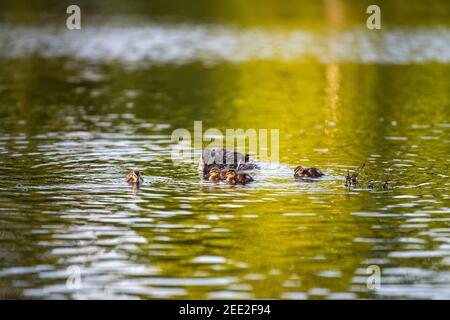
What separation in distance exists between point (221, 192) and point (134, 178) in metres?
1.91

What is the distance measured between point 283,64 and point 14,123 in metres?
27.0

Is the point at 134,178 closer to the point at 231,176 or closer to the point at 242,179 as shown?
the point at 231,176

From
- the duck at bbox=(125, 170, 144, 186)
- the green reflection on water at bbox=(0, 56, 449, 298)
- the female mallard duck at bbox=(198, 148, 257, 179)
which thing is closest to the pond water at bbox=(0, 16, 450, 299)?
the green reflection on water at bbox=(0, 56, 449, 298)

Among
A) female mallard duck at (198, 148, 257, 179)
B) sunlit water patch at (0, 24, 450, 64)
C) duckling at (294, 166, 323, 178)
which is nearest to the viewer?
duckling at (294, 166, 323, 178)

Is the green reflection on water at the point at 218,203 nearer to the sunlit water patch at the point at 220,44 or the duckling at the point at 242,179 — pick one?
the duckling at the point at 242,179

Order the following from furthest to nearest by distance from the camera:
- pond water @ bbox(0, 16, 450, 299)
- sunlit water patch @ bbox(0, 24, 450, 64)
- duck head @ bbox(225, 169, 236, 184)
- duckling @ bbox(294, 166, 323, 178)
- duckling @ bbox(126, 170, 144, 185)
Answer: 1. sunlit water patch @ bbox(0, 24, 450, 64)
2. duckling @ bbox(294, 166, 323, 178)
3. duck head @ bbox(225, 169, 236, 184)
4. duckling @ bbox(126, 170, 144, 185)
5. pond water @ bbox(0, 16, 450, 299)

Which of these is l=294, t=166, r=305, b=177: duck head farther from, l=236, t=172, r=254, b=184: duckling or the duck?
the duck

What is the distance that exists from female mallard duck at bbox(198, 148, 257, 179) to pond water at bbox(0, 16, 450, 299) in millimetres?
583

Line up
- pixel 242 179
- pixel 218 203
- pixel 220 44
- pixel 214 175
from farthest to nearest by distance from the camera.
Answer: pixel 220 44 → pixel 214 175 → pixel 242 179 → pixel 218 203

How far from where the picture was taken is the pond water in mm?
15852

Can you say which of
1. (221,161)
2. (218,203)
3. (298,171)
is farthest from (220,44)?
(218,203)

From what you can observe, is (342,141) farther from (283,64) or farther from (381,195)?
(283,64)

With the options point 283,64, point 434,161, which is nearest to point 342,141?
point 434,161

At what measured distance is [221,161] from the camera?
25047 millimetres
